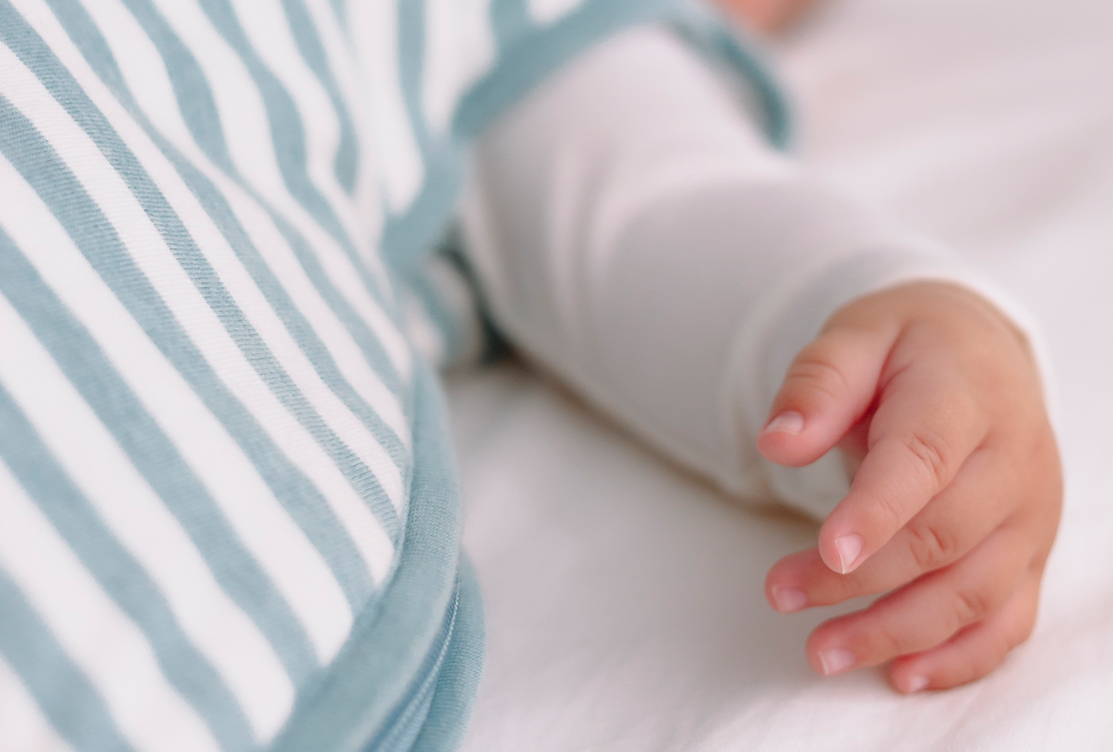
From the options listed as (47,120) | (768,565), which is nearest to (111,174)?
(47,120)

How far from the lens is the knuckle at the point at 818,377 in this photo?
1.13 feet

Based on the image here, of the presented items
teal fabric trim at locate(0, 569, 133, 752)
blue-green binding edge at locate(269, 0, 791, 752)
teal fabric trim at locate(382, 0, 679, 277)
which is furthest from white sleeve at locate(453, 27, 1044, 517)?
teal fabric trim at locate(0, 569, 133, 752)

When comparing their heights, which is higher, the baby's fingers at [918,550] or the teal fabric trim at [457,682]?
the teal fabric trim at [457,682]

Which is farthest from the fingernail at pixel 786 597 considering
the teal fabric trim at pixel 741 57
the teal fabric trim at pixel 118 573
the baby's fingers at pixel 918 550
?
the teal fabric trim at pixel 741 57

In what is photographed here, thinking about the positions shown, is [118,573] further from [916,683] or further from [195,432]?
[916,683]

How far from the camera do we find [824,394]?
34 cm

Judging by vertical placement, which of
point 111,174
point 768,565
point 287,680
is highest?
point 111,174

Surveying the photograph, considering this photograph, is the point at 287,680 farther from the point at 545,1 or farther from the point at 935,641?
the point at 545,1

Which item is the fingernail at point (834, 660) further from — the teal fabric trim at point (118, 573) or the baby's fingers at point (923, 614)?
the teal fabric trim at point (118, 573)

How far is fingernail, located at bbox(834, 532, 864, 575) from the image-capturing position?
309 millimetres

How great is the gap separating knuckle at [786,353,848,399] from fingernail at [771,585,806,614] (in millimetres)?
59

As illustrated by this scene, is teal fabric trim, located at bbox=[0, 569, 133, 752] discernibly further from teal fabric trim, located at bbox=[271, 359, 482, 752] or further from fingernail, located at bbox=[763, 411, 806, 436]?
fingernail, located at bbox=[763, 411, 806, 436]

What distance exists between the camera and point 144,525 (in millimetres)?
271

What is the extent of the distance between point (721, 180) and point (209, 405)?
0.93ft
